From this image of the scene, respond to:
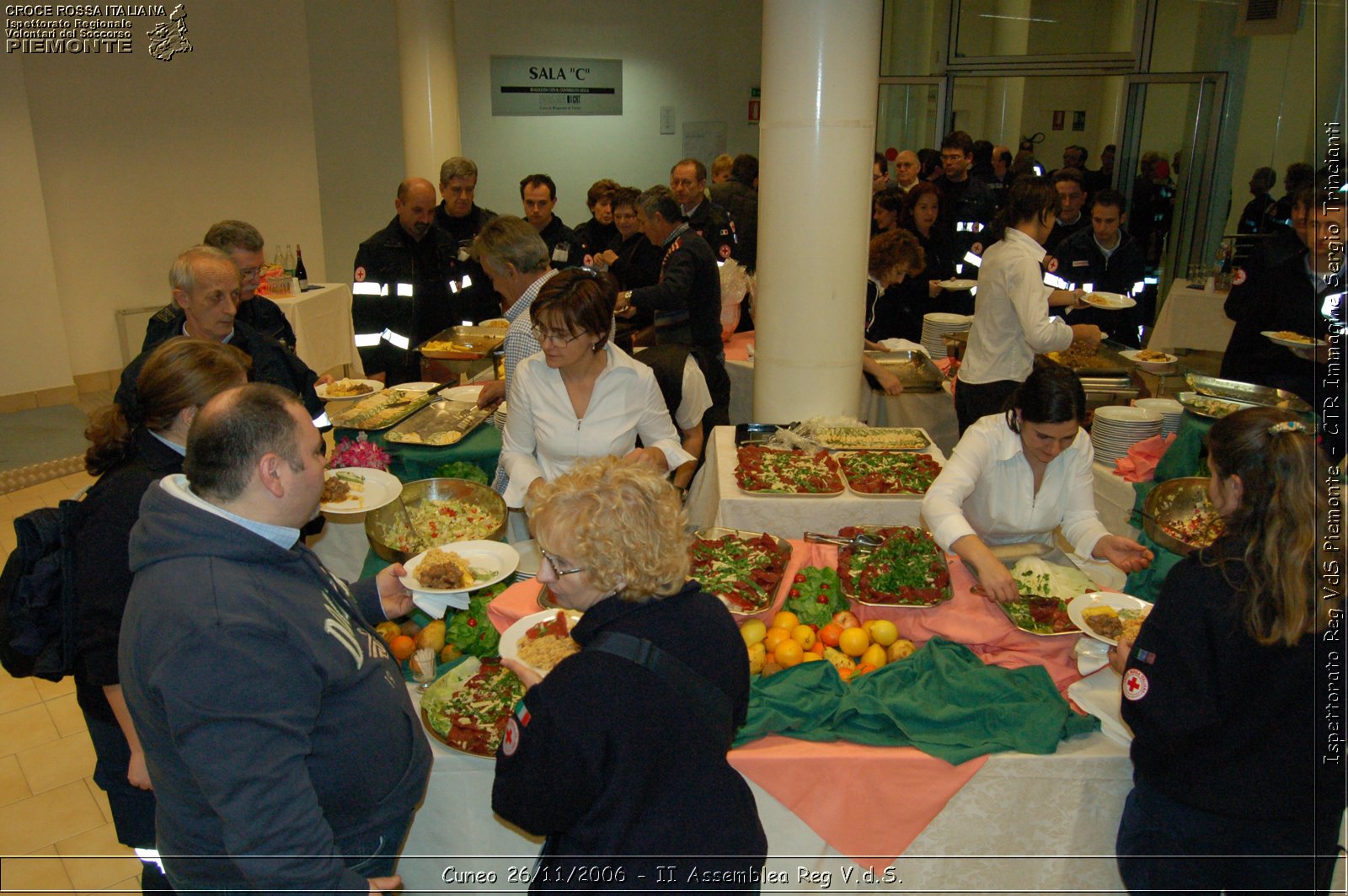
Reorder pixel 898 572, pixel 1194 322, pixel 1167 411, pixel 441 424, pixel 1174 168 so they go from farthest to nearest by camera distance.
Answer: pixel 1174 168 < pixel 1194 322 < pixel 441 424 < pixel 1167 411 < pixel 898 572

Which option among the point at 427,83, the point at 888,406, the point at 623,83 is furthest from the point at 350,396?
the point at 623,83

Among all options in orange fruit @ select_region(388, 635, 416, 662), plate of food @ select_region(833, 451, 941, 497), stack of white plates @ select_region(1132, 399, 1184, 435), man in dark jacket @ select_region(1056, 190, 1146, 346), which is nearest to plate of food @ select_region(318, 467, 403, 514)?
orange fruit @ select_region(388, 635, 416, 662)

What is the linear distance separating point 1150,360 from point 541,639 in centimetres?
388

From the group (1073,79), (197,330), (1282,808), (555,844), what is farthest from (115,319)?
(1073,79)

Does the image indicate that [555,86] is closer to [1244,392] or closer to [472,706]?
[1244,392]

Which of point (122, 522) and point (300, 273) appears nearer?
point (122, 522)

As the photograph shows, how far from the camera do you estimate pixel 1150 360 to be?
191 inches

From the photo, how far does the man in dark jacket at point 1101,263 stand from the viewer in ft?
18.1

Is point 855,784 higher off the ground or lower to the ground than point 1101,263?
lower

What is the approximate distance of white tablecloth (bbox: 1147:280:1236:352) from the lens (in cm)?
677

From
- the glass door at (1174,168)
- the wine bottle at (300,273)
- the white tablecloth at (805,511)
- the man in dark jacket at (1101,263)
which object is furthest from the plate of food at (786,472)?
the glass door at (1174,168)

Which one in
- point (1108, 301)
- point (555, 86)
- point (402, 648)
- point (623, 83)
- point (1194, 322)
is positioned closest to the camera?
point (402, 648)

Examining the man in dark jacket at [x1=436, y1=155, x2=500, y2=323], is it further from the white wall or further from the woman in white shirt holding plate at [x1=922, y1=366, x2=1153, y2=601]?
the white wall

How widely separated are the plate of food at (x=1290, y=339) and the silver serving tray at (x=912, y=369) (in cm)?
147
